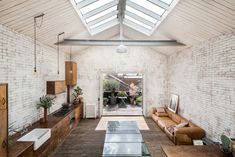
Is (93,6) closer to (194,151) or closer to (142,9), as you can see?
(142,9)

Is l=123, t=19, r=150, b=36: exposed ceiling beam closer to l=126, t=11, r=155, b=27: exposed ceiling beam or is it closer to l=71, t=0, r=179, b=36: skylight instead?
l=71, t=0, r=179, b=36: skylight

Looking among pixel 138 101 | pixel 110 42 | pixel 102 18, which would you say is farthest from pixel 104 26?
pixel 138 101

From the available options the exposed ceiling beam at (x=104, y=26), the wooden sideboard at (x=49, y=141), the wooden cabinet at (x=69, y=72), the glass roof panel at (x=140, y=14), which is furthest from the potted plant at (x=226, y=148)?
the wooden cabinet at (x=69, y=72)

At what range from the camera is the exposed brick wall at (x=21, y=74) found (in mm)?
4121

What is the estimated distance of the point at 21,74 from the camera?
4758 mm

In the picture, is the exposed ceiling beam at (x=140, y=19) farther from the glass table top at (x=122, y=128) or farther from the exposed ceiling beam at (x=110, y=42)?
the glass table top at (x=122, y=128)

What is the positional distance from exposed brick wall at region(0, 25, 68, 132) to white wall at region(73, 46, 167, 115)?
3.29 m

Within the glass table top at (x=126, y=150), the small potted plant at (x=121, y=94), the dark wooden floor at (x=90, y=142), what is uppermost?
the small potted plant at (x=121, y=94)

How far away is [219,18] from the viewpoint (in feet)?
13.3

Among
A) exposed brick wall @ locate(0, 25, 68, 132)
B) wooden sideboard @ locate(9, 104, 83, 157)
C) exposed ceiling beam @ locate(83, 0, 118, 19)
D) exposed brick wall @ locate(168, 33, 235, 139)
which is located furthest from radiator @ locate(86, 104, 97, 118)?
exposed ceiling beam @ locate(83, 0, 118, 19)

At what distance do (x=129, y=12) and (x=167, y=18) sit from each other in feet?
4.66

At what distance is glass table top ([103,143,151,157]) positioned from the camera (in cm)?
427

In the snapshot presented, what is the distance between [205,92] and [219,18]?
7.99 ft

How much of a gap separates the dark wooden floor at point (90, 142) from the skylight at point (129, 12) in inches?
156
